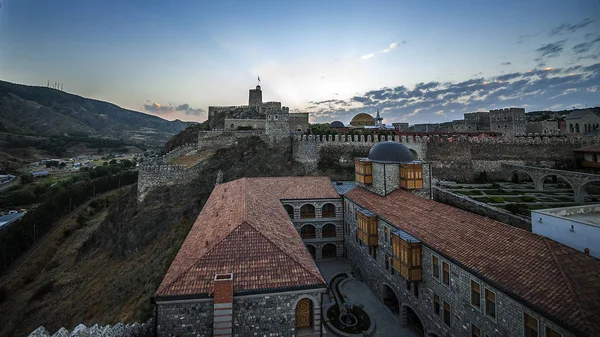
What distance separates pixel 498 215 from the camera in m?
19.2

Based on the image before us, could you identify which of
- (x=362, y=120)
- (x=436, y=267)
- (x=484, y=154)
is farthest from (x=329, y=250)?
(x=362, y=120)

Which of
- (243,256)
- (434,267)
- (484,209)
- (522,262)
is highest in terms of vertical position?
(484,209)

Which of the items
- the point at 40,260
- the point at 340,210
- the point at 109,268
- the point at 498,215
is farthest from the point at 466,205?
the point at 40,260

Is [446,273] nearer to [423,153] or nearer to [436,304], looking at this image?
[436,304]

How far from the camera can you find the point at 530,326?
27.8ft

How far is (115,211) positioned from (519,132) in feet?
217

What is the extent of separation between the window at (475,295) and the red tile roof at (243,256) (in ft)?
19.6

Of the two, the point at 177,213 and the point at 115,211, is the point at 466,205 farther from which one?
the point at 115,211

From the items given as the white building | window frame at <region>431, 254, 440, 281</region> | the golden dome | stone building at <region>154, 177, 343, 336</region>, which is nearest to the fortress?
the white building

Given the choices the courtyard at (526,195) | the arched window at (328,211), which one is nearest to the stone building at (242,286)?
the arched window at (328,211)

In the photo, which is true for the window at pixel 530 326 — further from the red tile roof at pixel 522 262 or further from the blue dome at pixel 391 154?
the blue dome at pixel 391 154

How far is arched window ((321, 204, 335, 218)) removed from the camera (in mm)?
26250

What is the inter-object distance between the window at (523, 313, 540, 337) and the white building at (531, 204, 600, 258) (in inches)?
193

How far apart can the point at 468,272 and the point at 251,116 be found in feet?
149
